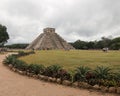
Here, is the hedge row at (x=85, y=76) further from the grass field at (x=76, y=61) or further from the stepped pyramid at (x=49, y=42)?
the stepped pyramid at (x=49, y=42)

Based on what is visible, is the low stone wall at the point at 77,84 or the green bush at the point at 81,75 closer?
the low stone wall at the point at 77,84

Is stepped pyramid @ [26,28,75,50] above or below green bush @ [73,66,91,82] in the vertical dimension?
above

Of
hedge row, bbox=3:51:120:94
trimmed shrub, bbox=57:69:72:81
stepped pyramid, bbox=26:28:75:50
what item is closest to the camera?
hedge row, bbox=3:51:120:94

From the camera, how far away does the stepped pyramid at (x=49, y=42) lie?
10329cm

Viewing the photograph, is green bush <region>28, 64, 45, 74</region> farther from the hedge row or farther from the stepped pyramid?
the stepped pyramid

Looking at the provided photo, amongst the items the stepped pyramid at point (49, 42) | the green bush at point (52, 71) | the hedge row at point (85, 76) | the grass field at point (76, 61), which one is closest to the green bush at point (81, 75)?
the hedge row at point (85, 76)

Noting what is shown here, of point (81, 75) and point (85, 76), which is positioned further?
point (81, 75)

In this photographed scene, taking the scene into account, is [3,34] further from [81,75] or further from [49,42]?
[81,75]

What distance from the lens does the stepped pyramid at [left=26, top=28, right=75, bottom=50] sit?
10329 centimetres

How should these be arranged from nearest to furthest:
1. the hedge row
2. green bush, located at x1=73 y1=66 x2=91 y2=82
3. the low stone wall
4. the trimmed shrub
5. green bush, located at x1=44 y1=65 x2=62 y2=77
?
the low stone wall < the hedge row < green bush, located at x1=73 y1=66 x2=91 y2=82 < the trimmed shrub < green bush, located at x1=44 y1=65 x2=62 y2=77

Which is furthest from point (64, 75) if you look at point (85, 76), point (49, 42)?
point (49, 42)

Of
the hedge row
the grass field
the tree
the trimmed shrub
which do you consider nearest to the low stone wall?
the hedge row

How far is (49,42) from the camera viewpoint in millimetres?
107562

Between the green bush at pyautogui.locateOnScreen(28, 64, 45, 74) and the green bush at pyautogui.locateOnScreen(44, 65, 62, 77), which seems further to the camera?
the green bush at pyautogui.locateOnScreen(28, 64, 45, 74)
